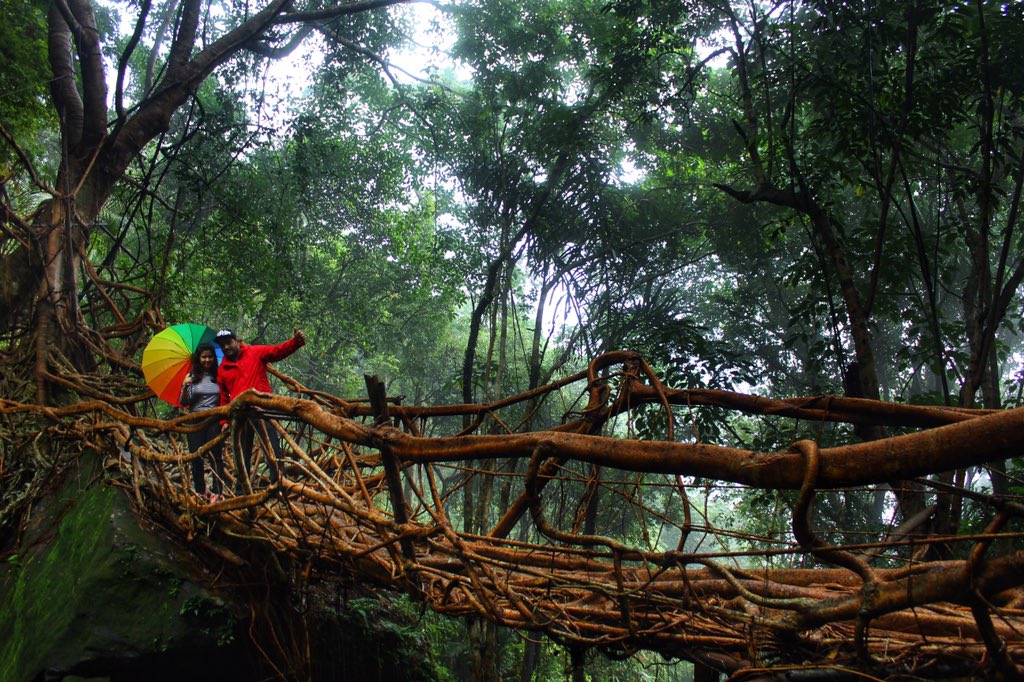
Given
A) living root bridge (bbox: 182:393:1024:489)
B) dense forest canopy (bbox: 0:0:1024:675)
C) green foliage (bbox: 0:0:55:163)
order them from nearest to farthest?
living root bridge (bbox: 182:393:1024:489) < dense forest canopy (bbox: 0:0:1024:675) < green foliage (bbox: 0:0:55:163)

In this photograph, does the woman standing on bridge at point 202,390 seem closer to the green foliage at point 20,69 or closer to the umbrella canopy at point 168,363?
the umbrella canopy at point 168,363

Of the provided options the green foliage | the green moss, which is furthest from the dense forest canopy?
the green moss

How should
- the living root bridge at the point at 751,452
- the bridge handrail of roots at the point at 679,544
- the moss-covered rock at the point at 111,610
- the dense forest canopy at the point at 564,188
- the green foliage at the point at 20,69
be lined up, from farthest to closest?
the green foliage at the point at 20,69 < the dense forest canopy at the point at 564,188 < the moss-covered rock at the point at 111,610 < the bridge handrail of roots at the point at 679,544 < the living root bridge at the point at 751,452

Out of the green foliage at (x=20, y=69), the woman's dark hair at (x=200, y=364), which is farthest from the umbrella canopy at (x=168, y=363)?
the green foliage at (x=20, y=69)

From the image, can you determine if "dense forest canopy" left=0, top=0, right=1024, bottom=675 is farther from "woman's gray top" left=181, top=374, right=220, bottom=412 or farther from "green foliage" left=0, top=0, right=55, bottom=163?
"woman's gray top" left=181, top=374, right=220, bottom=412

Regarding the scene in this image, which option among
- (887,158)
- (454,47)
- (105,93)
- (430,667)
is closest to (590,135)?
(454,47)

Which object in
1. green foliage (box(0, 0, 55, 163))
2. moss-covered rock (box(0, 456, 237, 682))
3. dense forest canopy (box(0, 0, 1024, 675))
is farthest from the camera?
green foliage (box(0, 0, 55, 163))

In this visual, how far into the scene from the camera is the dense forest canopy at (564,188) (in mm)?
4309

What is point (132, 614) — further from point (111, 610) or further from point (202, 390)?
point (202, 390)

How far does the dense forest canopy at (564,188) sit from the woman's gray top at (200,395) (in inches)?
62.1

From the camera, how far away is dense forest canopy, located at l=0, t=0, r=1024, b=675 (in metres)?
4.31

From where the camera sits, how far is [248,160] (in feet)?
38.1

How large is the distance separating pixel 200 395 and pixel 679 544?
11.4 ft

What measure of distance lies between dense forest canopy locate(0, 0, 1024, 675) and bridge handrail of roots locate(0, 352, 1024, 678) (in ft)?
0.99
